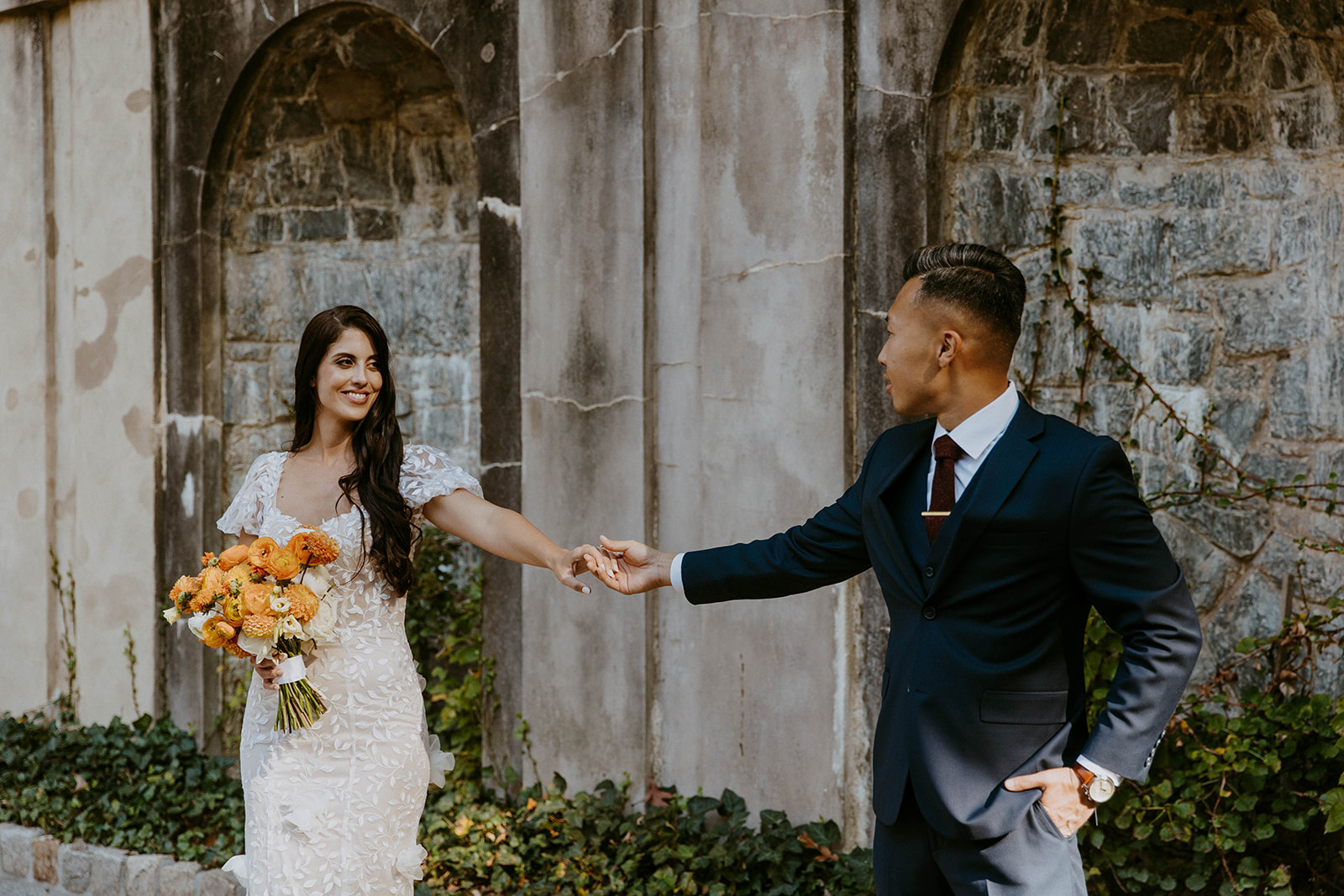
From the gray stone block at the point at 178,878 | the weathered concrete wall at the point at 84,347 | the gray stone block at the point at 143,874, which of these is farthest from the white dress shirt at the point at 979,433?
the weathered concrete wall at the point at 84,347

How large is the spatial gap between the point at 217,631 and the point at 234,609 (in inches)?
3.0

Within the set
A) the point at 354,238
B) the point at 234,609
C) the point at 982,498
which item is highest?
the point at 354,238

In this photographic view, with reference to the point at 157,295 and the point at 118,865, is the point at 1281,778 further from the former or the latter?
the point at 157,295

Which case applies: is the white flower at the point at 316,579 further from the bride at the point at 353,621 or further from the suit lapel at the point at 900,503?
the suit lapel at the point at 900,503

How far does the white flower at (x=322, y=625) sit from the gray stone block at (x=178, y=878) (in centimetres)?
221

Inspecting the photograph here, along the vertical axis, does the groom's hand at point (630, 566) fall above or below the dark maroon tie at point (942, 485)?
below

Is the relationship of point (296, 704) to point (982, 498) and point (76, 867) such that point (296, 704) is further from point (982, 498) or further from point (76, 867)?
point (76, 867)

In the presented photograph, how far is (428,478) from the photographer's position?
11.6ft

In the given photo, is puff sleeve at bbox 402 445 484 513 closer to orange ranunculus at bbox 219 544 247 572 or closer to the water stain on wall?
orange ranunculus at bbox 219 544 247 572

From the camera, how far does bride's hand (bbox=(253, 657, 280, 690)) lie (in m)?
3.15

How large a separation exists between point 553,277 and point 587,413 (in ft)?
1.88

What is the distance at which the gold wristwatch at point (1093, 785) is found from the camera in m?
2.31

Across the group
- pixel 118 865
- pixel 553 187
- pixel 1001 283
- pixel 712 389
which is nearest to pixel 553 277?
pixel 553 187

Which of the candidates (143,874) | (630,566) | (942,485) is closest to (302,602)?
(630,566)
